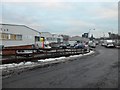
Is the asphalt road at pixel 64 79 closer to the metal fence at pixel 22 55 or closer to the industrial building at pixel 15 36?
the metal fence at pixel 22 55

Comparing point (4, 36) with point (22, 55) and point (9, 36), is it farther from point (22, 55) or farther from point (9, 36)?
point (22, 55)

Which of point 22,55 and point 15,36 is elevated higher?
point 15,36

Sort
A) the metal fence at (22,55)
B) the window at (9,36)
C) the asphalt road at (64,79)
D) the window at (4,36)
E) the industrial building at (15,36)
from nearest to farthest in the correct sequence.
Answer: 1. the asphalt road at (64,79)
2. the metal fence at (22,55)
3. the window at (4,36)
4. the window at (9,36)
5. the industrial building at (15,36)

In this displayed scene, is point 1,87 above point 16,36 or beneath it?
beneath

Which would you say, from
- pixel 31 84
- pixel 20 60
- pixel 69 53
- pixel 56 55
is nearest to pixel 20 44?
pixel 69 53

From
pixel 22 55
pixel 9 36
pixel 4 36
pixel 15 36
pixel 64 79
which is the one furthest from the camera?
pixel 15 36

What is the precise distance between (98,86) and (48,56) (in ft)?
51.6

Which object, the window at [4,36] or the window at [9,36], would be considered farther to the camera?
the window at [9,36]

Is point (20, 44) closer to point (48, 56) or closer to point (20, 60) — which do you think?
point (48, 56)

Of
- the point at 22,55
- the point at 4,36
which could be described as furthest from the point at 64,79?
the point at 4,36

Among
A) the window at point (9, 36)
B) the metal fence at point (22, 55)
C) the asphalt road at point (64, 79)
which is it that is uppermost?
the window at point (9, 36)

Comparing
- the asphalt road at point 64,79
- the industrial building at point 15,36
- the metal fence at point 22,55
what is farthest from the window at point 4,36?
the asphalt road at point 64,79

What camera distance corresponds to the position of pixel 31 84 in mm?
9484

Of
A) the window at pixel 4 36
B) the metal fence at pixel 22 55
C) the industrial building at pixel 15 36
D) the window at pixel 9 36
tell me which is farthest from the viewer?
the industrial building at pixel 15 36
